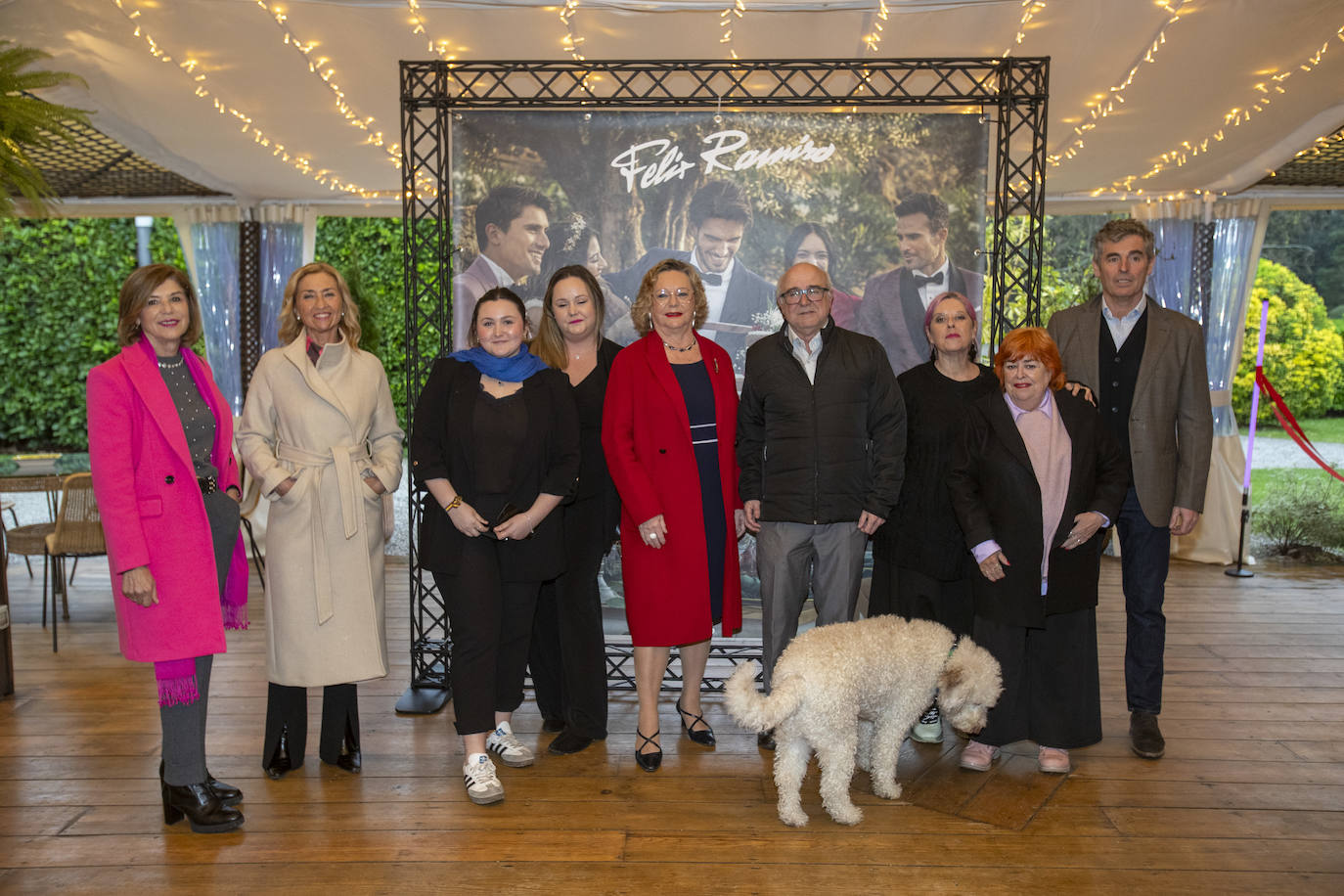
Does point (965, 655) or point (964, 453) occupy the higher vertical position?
point (964, 453)

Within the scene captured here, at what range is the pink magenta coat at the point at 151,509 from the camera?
9.74ft

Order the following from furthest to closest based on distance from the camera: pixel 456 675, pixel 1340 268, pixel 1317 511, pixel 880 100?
pixel 1340 268
pixel 1317 511
pixel 880 100
pixel 456 675

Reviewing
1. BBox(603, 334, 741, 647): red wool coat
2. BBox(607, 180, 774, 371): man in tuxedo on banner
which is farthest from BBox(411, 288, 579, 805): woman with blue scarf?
BBox(607, 180, 774, 371): man in tuxedo on banner

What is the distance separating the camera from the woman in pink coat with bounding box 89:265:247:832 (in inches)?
117

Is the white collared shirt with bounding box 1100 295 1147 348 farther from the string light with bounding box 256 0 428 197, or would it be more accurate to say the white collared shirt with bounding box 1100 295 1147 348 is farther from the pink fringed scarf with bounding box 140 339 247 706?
the pink fringed scarf with bounding box 140 339 247 706

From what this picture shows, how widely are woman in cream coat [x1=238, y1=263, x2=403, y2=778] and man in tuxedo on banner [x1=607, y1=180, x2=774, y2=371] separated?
4.71 ft

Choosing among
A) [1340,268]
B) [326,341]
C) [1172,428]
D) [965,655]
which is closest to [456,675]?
[326,341]

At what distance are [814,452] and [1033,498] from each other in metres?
0.75

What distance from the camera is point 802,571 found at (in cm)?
372

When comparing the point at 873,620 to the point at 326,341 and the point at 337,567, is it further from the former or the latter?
the point at 326,341

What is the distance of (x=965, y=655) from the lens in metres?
3.30

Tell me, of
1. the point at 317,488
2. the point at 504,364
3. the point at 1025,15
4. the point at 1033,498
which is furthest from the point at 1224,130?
the point at 317,488

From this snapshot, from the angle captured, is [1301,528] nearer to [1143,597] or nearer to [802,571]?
[1143,597]

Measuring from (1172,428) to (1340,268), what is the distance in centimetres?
1157
